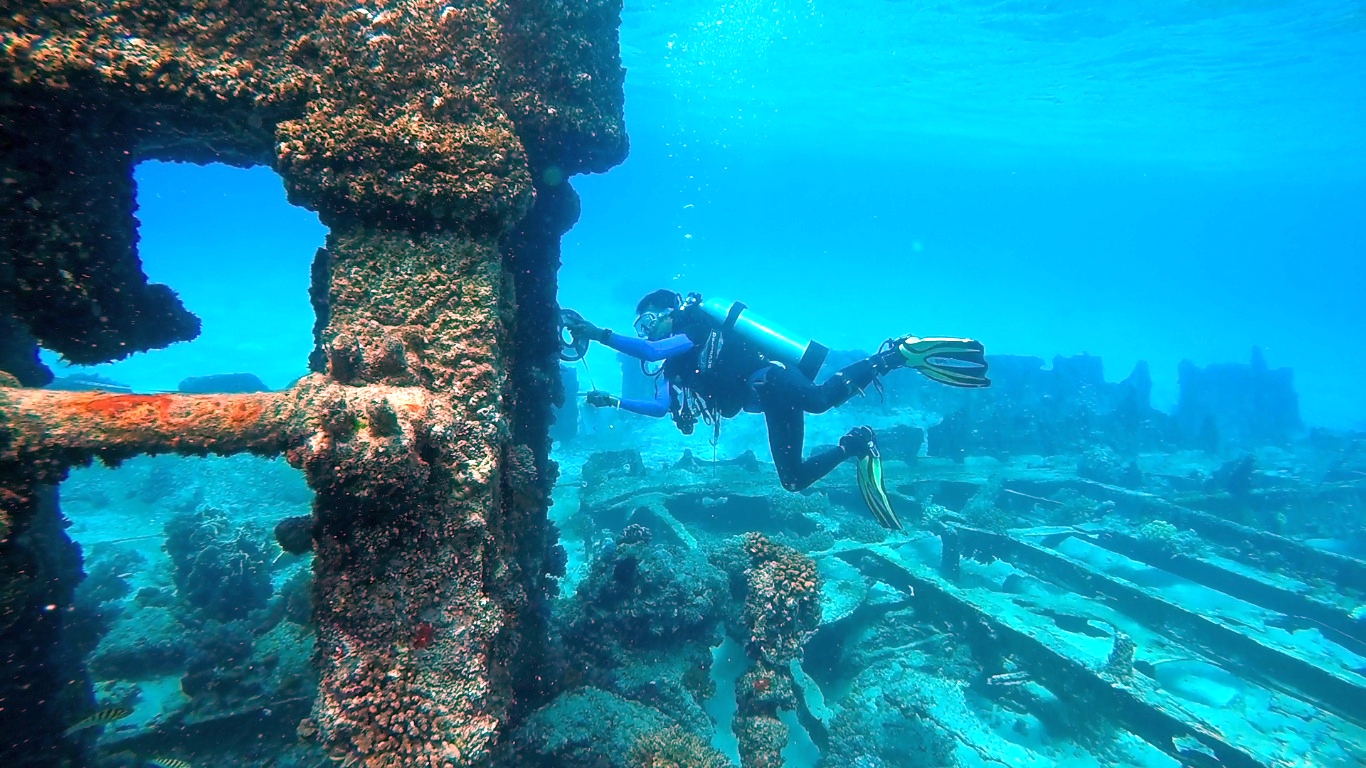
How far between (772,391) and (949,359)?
2.63m

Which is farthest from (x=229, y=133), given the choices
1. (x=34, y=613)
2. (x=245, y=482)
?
(x=245, y=482)

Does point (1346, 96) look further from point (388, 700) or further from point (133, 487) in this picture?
point (133, 487)

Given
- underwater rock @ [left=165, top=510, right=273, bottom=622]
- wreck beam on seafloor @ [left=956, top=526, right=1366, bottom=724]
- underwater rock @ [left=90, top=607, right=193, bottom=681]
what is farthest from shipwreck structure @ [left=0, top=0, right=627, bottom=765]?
wreck beam on seafloor @ [left=956, top=526, right=1366, bottom=724]

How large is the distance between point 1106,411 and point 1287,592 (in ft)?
59.5

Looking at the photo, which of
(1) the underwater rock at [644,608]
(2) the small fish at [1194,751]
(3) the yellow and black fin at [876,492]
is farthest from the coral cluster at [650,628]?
(2) the small fish at [1194,751]

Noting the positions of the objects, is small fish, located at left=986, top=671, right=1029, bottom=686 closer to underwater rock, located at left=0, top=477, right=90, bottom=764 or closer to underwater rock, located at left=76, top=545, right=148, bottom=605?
underwater rock, located at left=0, top=477, right=90, bottom=764

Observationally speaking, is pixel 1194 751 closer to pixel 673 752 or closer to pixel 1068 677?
pixel 1068 677

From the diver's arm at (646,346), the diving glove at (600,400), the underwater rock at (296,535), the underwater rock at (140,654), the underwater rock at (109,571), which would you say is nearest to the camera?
the underwater rock at (296,535)

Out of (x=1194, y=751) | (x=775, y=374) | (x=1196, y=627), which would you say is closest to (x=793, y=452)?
(x=775, y=374)

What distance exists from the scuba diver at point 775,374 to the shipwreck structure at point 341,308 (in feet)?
15.7

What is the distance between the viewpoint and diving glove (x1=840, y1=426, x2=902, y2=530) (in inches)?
334

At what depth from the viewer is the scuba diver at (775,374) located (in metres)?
8.39

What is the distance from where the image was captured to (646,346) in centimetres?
707

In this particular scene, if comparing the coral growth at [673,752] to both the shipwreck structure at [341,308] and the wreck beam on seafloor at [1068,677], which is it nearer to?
the shipwreck structure at [341,308]
